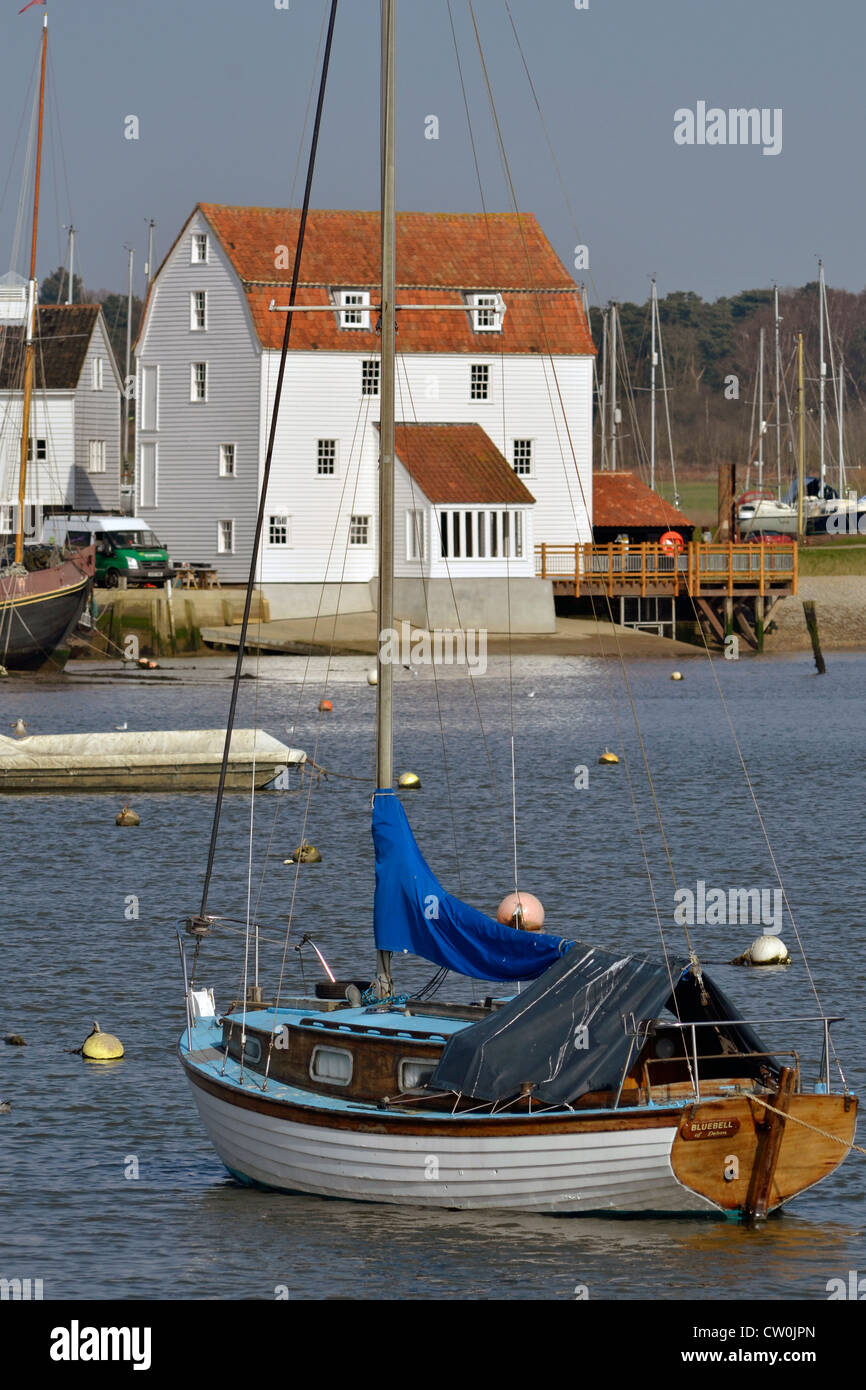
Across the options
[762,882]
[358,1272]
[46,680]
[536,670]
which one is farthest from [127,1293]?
[536,670]

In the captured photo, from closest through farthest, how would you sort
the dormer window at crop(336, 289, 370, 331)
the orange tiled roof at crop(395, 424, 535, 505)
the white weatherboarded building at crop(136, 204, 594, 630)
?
the orange tiled roof at crop(395, 424, 535, 505)
the white weatherboarded building at crop(136, 204, 594, 630)
the dormer window at crop(336, 289, 370, 331)

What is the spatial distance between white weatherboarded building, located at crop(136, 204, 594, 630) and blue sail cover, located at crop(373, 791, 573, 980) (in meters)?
58.2

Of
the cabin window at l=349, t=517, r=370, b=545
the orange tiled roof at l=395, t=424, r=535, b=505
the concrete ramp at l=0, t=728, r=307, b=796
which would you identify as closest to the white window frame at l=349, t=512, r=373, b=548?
the cabin window at l=349, t=517, r=370, b=545

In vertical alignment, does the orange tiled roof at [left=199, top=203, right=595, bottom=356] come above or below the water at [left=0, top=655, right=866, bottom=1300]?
above

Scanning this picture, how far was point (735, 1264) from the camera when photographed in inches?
576

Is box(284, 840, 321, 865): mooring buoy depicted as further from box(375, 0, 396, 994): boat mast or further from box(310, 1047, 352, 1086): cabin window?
box(310, 1047, 352, 1086): cabin window

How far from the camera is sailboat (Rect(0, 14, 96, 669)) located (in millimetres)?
66188

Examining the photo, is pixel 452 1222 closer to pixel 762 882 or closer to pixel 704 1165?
Result: pixel 704 1165

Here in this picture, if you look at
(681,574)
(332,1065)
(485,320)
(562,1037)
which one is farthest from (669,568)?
(562,1037)

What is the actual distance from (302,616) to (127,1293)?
2529 inches

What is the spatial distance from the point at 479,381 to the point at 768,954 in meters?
59.9

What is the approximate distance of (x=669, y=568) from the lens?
82750mm

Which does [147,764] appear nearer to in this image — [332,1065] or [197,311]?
[332,1065]

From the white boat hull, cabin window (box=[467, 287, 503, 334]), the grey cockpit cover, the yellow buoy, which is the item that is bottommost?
the yellow buoy
